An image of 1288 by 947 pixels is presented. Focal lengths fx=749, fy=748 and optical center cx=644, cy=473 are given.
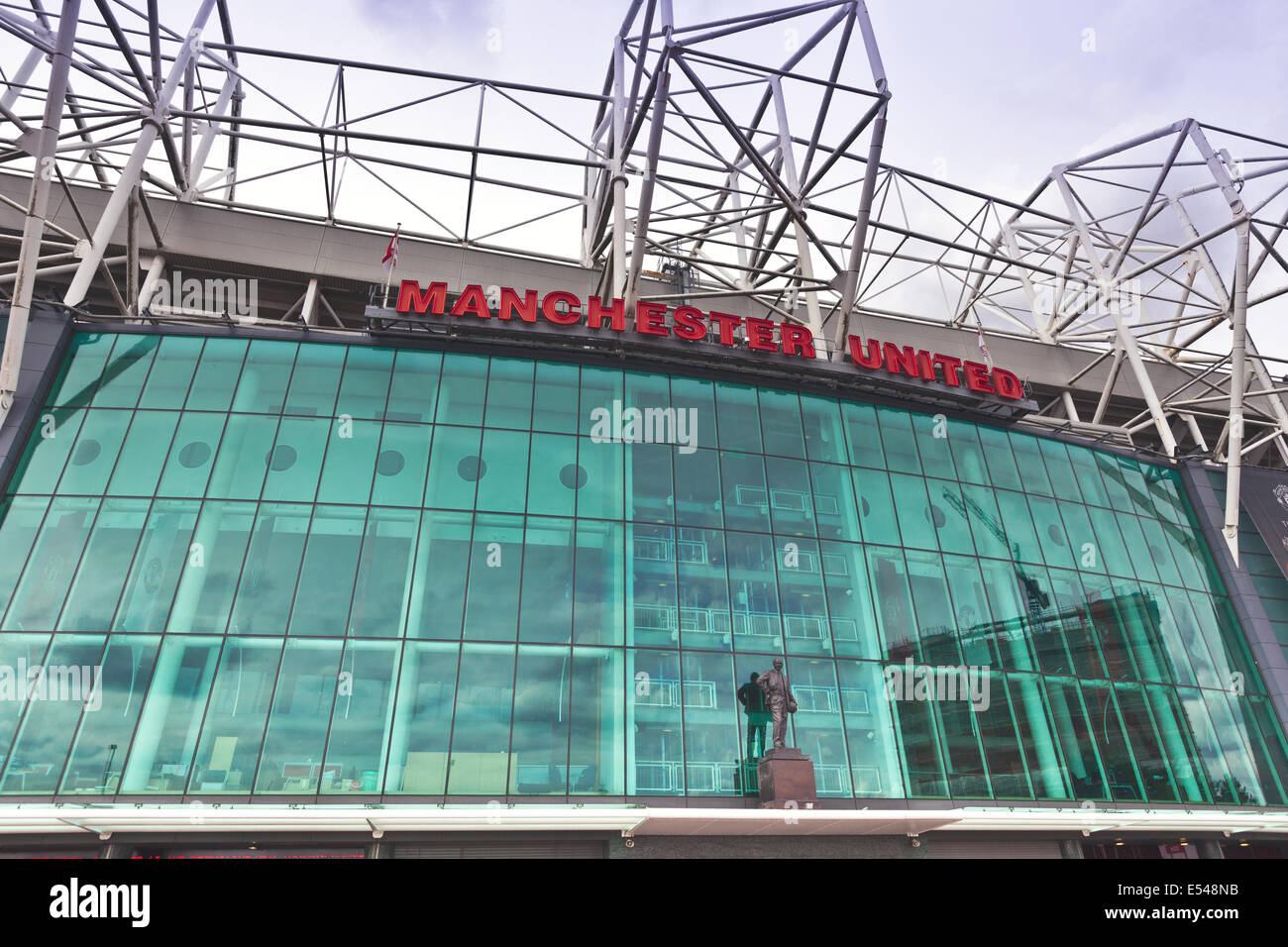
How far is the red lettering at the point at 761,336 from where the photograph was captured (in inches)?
1054

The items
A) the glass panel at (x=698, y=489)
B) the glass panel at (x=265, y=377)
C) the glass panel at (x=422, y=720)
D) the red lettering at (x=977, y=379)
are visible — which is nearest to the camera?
the glass panel at (x=422, y=720)

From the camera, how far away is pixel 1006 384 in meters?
29.0

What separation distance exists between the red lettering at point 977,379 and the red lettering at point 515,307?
54.6ft

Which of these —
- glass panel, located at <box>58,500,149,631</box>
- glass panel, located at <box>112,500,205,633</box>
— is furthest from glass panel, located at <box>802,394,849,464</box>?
glass panel, located at <box>58,500,149,631</box>

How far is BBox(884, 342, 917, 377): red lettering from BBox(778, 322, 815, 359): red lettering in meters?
2.93

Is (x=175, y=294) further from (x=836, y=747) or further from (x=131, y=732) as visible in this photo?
(x=836, y=747)

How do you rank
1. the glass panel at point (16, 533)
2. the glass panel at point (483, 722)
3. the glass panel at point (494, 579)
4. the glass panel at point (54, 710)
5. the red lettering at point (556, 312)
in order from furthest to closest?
1. the red lettering at point (556, 312)
2. the glass panel at point (494, 579)
3. the glass panel at point (16, 533)
4. the glass panel at point (483, 722)
5. the glass panel at point (54, 710)

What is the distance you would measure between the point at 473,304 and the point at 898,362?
51.0 ft

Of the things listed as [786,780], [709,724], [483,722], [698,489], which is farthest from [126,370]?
[786,780]

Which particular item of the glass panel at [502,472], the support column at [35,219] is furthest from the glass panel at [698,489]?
the support column at [35,219]

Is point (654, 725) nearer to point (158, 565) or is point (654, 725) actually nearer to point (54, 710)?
point (158, 565)

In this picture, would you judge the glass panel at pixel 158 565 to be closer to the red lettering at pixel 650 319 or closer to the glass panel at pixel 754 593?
the red lettering at pixel 650 319

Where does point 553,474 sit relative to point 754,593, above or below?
above

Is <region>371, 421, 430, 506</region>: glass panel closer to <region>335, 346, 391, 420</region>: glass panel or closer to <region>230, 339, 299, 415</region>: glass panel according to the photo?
<region>335, 346, 391, 420</region>: glass panel
